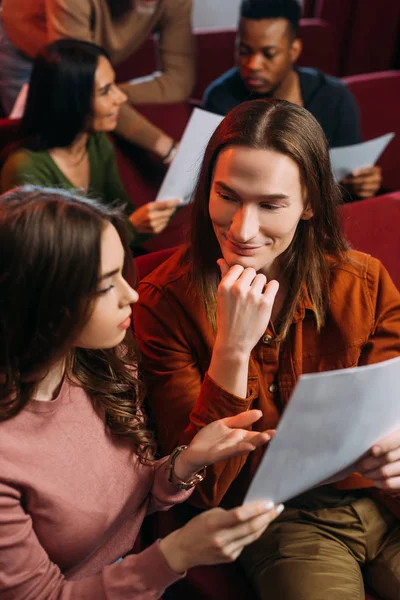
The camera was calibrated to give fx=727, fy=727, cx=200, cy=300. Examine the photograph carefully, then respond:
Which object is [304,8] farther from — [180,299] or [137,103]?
[180,299]

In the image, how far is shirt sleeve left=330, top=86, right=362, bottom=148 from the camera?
2453 mm

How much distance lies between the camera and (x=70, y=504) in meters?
1.00

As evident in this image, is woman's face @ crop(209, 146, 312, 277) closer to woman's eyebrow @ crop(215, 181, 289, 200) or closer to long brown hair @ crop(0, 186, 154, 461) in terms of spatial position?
woman's eyebrow @ crop(215, 181, 289, 200)

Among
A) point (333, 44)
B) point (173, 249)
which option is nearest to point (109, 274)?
point (173, 249)

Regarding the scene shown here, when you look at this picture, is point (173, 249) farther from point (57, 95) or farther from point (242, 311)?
point (57, 95)

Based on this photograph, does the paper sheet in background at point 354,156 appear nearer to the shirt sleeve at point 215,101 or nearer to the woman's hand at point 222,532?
the shirt sleeve at point 215,101

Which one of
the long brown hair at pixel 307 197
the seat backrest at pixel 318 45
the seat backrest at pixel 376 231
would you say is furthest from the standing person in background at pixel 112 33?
the long brown hair at pixel 307 197

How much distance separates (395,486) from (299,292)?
1.12ft

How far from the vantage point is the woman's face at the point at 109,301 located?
959 mm

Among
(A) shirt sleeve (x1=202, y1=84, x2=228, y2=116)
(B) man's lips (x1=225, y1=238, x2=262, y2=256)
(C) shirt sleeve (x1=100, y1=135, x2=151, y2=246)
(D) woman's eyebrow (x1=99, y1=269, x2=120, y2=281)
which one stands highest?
→ (D) woman's eyebrow (x1=99, y1=269, x2=120, y2=281)

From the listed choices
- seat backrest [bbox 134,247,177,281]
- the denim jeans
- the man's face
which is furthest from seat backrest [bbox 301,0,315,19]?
seat backrest [bbox 134,247,177,281]

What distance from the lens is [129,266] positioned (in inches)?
42.7

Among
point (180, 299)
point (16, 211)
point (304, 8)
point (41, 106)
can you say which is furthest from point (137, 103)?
point (304, 8)

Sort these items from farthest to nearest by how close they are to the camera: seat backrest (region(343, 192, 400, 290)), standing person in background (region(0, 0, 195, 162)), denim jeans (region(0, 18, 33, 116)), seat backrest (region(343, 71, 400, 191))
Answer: denim jeans (region(0, 18, 33, 116)) → seat backrest (region(343, 71, 400, 191)) → standing person in background (region(0, 0, 195, 162)) → seat backrest (region(343, 192, 400, 290))
